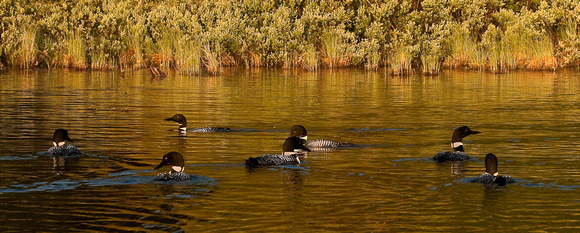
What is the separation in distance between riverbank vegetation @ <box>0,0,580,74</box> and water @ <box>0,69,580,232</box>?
17394 millimetres

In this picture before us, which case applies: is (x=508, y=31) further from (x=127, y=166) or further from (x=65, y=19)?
(x=127, y=166)

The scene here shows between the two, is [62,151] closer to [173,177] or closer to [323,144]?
[173,177]

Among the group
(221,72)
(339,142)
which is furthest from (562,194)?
(221,72)

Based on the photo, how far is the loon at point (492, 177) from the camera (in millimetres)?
17400

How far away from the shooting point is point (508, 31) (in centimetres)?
5934

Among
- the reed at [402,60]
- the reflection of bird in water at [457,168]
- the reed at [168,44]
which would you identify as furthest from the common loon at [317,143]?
the reed at [168,44]

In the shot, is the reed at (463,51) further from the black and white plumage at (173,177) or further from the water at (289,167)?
the black and white plumage at (173,177)

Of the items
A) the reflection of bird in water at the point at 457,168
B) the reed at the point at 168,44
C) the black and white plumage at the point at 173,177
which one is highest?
the reed at the point at 168,44

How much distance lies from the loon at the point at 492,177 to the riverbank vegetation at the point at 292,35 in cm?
3974

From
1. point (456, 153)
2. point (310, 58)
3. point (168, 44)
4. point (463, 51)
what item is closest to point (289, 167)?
point (456, 153)

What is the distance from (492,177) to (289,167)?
4.60 metres

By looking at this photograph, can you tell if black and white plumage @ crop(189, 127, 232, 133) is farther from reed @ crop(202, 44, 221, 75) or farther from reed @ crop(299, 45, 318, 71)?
reed @ crop(299, 45, 318, 71)

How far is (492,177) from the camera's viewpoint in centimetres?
1758

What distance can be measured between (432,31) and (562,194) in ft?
155
